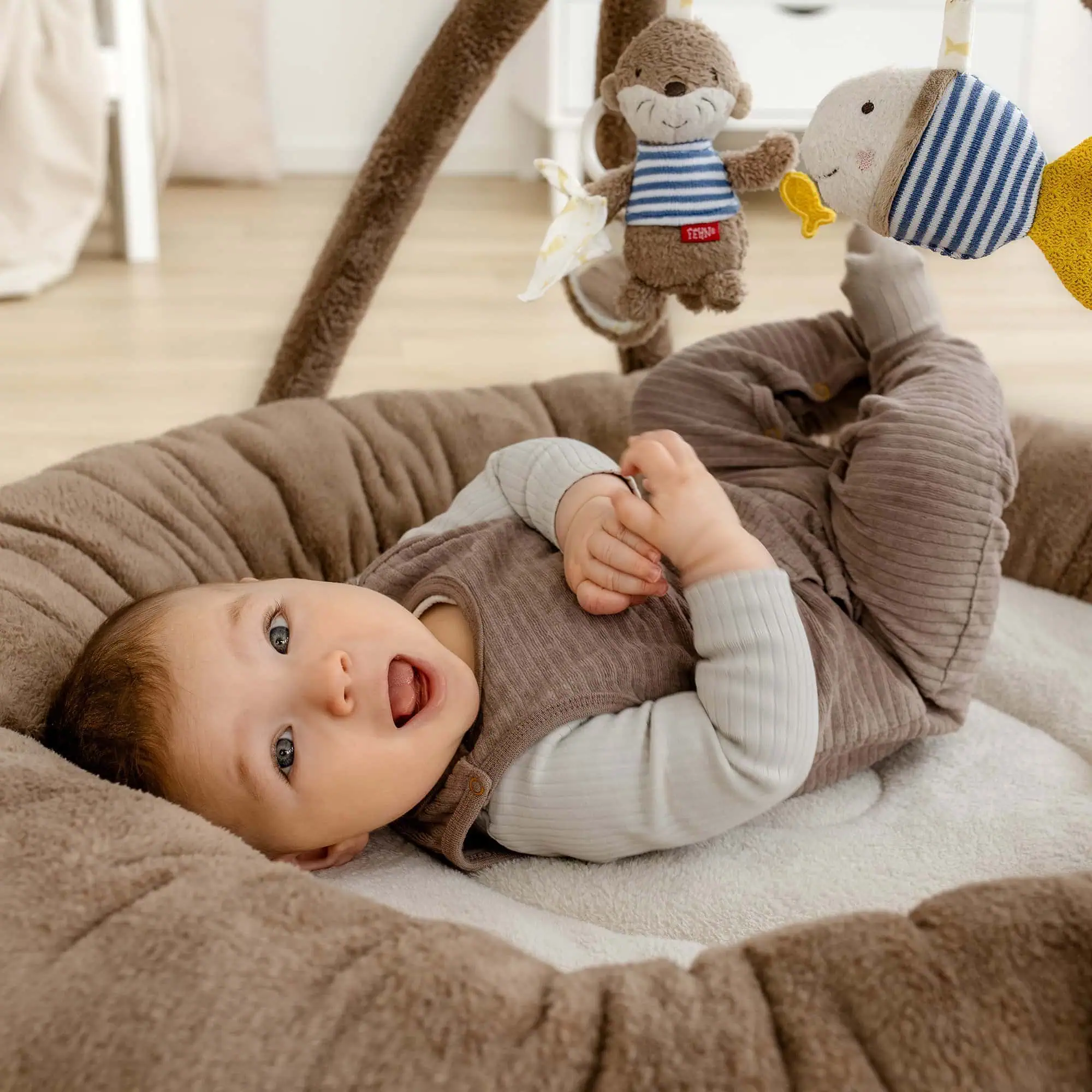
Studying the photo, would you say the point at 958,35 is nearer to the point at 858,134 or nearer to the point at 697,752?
the point at 858,134

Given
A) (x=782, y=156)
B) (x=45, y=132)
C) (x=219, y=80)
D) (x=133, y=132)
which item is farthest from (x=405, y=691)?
(x=219, y=80)

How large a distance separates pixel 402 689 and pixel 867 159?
45 centimetres

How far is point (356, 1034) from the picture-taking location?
52 centimetres

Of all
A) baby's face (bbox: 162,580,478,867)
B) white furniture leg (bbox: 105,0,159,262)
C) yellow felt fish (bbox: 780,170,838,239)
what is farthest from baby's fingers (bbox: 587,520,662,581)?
white furniture leg (bbox: 105,0,159,262)

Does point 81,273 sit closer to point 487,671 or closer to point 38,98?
point 38,98

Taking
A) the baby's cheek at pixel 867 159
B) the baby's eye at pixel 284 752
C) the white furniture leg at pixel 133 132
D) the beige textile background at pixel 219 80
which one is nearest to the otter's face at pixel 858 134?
the baby's cheek at pixel 867 159

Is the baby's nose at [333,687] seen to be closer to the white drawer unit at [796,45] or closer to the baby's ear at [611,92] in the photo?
the baby's ear at [611,92]

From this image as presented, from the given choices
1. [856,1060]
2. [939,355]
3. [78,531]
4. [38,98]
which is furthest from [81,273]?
[856,1060]

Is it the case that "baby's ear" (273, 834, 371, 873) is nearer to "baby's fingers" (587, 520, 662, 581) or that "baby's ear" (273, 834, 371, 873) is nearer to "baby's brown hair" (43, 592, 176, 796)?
"baby's brown hair" (43, 592, 176, 796)

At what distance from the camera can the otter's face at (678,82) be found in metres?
0.89

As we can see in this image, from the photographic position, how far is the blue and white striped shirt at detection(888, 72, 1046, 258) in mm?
693

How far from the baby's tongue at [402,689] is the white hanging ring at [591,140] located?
1.40 feet

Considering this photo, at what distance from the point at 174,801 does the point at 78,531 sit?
30 cm

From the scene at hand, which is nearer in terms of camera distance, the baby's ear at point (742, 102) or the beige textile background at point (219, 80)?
the baby's ear at point (742, 102)
